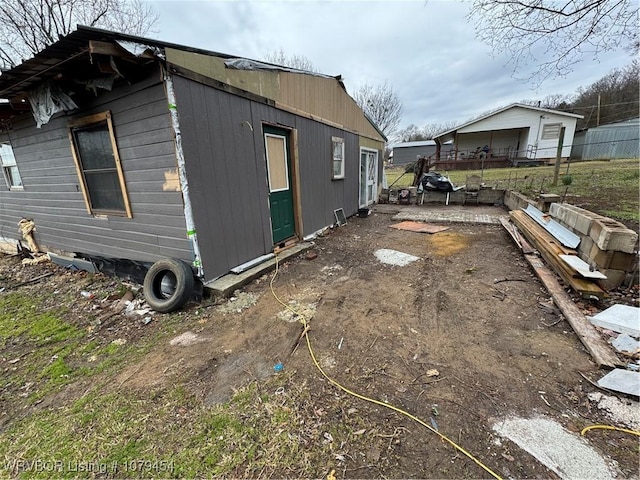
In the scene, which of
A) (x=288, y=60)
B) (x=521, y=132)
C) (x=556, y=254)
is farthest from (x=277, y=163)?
(x=521, y=132)

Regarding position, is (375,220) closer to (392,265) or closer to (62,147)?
(392,265)

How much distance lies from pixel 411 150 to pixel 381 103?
721 centimetres

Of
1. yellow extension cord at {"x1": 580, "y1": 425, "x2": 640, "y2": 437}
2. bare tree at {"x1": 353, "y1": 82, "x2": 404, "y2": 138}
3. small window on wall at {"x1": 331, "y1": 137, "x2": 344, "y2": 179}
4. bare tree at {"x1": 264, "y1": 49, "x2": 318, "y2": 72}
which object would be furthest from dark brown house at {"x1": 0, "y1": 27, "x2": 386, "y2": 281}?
bare tree at {"x1": 353, "y1": 82, "x2": 404, "y2": 138}

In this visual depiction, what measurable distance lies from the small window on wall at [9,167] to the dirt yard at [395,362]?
4.03m

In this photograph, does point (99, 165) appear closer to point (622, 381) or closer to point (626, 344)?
point (622, 381)

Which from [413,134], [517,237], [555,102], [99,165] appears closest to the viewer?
[99,165]

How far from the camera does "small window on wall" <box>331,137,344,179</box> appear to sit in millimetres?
6731

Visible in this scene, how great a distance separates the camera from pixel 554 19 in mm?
4191

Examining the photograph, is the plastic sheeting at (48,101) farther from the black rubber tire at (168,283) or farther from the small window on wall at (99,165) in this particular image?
the black rubber tire at (168,283)

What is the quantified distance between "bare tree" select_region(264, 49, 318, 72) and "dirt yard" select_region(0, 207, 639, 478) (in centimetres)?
1936

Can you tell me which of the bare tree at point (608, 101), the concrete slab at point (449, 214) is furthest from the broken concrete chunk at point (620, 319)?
the bare tree at point (608, 101)

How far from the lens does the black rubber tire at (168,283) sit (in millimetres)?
3131

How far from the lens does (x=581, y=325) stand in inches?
94.4

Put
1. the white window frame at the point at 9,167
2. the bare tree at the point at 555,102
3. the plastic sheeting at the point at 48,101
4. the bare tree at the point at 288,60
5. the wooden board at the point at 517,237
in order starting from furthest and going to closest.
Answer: the bare tree at the point at 555,102 → the bare tree at the point at 288,60 → the white window frame at the point at 9,167 → the wooden board at the point at 517,237 → the plastic sheeting at the point at 48,101
